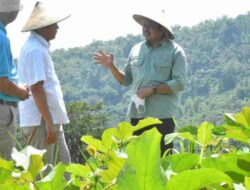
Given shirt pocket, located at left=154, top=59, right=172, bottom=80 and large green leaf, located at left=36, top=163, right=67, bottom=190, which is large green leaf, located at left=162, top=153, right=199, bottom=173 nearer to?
large green leaf, located at left=36, top=163, right=67, bottom=190

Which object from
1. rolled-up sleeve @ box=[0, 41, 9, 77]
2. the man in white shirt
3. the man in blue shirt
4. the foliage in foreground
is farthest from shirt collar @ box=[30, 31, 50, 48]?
the foliage in foreground

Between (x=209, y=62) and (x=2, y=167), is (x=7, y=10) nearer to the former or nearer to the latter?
(x=2, y=167)

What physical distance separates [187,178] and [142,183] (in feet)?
0.09

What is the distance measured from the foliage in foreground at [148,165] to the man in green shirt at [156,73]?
8.26 ft

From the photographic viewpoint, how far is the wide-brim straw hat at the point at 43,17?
2.85 meters

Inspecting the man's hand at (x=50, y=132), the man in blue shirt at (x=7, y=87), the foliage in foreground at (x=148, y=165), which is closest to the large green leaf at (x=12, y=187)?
the foliage in foreground at (x=148, y=165)

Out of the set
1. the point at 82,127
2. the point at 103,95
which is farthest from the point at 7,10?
the point at 103,95

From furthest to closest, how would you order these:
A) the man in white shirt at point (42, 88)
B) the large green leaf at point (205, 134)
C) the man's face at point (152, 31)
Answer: the man's face at point (152, 31) < the man in white shirt at point (42, 88) < the large green leaf at point (205, 134)

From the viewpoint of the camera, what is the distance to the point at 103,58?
133 inches

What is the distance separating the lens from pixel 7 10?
105 inches

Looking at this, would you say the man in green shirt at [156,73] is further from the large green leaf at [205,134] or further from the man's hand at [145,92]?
the large green leaf at [205,134]

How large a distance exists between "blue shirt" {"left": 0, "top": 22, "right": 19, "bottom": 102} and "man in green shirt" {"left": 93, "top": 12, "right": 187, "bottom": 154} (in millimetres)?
806

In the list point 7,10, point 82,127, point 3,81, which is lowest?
point 82,127

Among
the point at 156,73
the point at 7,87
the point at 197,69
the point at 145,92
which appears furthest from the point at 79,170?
the point at 197,69
